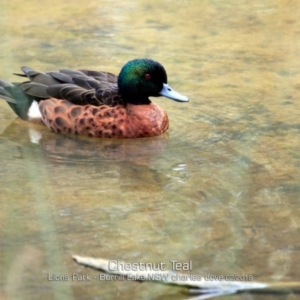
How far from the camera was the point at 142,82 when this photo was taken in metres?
6.14

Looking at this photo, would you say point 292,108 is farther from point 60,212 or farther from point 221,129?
point 60,212

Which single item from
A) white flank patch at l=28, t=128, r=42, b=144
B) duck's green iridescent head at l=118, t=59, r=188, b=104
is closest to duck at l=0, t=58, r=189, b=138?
duck's green iridescent head at l=118, t=59, r=188, b=104

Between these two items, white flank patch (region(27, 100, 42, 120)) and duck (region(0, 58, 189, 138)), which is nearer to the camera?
duck (region(0, 58, 189, 138))

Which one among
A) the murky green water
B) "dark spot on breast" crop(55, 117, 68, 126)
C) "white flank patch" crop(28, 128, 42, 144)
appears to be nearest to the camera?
the murky green water

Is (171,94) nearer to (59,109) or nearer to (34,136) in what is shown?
(59,109)

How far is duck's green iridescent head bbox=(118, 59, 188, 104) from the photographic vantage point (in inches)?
240

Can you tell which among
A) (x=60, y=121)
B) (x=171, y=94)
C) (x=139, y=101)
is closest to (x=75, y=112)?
(x=60, y=121)

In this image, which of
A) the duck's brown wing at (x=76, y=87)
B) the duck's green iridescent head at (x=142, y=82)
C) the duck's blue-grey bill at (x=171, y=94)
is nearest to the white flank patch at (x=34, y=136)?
the duck's brown wing at (x=76, y=87)

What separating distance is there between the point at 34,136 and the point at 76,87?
47 centimetres

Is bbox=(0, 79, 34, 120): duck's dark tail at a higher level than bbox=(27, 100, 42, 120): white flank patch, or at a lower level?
higher

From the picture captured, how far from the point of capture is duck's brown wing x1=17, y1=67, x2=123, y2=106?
6.06 meters

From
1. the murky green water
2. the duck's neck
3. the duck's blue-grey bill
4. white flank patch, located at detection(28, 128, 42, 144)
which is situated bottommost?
white flank patch, located at detection(28, 128, 42, 144)

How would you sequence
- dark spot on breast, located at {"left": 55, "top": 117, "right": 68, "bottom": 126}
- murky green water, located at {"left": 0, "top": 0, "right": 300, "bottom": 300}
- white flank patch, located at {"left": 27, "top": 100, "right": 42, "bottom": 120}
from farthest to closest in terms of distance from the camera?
white flank patch, located at {"left": 27, "top": 100, "right": 42, "bottom": 120} < dark spot on breast, located at {"left": 55, "top": 117, "right": 68, "bottom": 126} < murky green water, located at {"left": 0, "top": 0, "right": 300, "bottom": 300}

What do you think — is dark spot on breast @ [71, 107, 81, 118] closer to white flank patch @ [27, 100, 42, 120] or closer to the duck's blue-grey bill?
white flank patch @ [27, 100, 42, 120]
